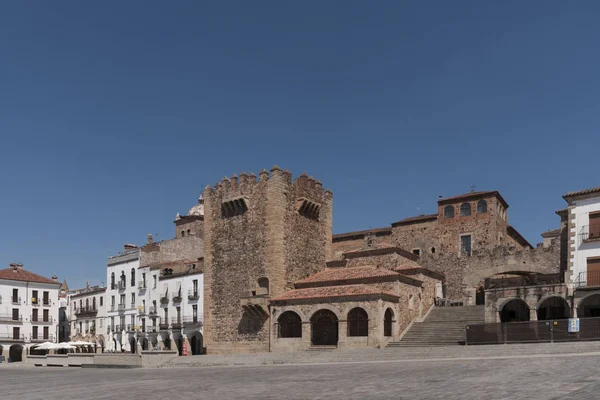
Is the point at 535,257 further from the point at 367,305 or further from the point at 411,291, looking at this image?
the point at 367,305

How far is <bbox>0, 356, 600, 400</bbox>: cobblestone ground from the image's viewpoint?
1373cm

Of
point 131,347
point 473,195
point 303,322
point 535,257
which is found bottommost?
point 131,347

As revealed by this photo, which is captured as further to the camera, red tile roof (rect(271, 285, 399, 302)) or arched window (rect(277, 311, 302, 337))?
arched window (rect(277, 311, 302, 337))

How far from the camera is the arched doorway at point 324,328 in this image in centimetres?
3600

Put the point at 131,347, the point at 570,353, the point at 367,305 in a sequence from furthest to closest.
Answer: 1. the point at 131,347
2. the point at 367,305
3. the point at 570,353

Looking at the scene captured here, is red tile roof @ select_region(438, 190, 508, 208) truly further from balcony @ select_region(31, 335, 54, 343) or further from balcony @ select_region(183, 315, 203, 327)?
balcony @ select_region(31, 335, 54, 343)

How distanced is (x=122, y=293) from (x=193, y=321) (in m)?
12.0

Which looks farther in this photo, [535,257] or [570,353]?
[535,257]

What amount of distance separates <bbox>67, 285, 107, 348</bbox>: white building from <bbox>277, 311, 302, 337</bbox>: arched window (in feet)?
97.1

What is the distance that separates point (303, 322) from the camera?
1452 inches

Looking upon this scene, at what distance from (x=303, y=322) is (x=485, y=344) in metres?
11.1

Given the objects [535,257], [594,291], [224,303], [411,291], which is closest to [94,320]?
[224,303]

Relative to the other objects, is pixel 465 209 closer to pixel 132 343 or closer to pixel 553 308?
pixel 553 308

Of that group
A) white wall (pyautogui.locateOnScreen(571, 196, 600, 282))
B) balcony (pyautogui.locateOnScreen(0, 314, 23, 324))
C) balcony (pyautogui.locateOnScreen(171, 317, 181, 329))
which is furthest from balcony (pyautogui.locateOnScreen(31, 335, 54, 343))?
white wall (pyautogui.locateOnScreen(571, 196, 600, 282))
